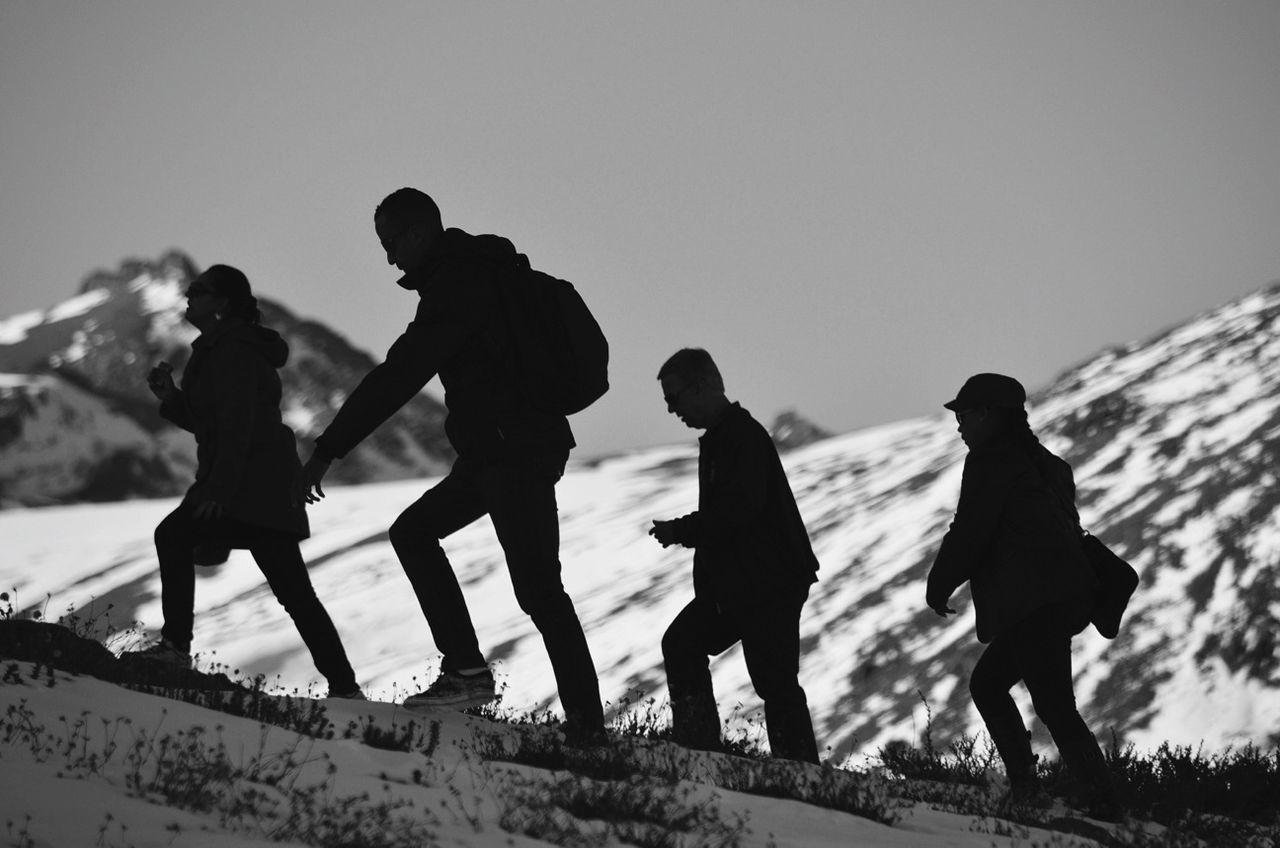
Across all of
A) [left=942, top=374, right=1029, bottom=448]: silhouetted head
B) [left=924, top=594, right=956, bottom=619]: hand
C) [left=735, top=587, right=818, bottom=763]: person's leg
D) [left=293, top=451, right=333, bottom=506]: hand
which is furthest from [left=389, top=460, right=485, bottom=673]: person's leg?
[left=942, top=374, right=1029, bottom=448]: silhouetted head

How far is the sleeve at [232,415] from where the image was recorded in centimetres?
762

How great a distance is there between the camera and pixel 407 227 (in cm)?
683

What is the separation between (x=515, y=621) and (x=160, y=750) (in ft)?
60.0

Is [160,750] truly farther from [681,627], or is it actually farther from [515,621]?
[515,621]

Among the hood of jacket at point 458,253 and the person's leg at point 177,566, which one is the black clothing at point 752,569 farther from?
the person's leg at point 177,566

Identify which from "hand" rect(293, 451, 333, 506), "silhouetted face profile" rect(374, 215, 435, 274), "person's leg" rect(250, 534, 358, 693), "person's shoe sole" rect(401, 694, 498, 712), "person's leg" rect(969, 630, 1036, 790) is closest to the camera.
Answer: "hand" rect(293, 451, 333, 506)

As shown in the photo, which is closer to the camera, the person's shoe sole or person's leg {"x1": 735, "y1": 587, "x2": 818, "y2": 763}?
the person's shoe sole

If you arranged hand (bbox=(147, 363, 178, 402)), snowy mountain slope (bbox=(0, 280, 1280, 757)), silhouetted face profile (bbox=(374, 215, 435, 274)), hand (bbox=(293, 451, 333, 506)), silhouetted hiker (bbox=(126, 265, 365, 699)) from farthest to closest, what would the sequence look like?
snowy mountain slope (bbox=(0, 280, 1280, 757)) → hand (bbox=(147, 363, 178, 402)) → silhouetted hiker (bbox=(126, 265, 365, 699)) → silhouetted face profile (bbox=(374, 215, 435, 274)) → hand (bbox=(293, 451, 333, 506))

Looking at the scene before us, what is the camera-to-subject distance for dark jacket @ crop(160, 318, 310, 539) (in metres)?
7.68

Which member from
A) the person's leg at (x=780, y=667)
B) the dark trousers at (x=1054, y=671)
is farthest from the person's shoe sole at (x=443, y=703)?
the dark trousers at (x=1054, y=671)

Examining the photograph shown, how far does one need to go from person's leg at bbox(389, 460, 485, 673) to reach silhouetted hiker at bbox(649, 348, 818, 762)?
41.3 inches

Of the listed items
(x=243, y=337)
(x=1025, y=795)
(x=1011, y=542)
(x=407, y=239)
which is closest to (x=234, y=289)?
(x=243, y=337)

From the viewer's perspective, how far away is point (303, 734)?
245 inches

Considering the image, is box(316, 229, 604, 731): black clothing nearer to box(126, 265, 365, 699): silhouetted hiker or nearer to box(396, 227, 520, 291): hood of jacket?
box(396, 227, 520, 291): hood of jacket
